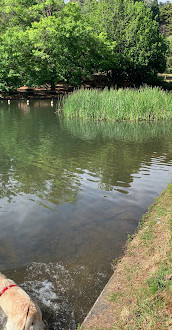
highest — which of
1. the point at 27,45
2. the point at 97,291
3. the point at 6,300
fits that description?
the point at 27,45

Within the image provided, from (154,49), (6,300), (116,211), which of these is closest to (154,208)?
(116,211)

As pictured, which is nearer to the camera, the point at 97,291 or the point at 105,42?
the point at 97,291

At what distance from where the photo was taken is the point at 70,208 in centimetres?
631

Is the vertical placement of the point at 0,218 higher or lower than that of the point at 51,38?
lower

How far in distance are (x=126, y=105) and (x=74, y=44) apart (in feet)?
72.4

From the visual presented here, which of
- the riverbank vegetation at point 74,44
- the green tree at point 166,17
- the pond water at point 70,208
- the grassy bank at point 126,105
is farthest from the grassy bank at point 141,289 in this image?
the green tree at point 166,17

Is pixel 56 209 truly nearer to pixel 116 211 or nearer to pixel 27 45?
pixel 116 211

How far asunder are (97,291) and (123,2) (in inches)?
1824

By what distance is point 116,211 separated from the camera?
241 inches

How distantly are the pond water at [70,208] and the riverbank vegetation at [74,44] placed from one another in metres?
24.8

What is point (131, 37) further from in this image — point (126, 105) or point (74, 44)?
point (126, 105)

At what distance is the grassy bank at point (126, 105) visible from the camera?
17.5 m

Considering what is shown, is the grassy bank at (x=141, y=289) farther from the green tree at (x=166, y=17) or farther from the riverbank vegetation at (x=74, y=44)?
the green tree at (x=166, y=17)

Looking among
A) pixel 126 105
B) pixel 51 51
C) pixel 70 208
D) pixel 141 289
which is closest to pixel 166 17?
pixel 51 51
